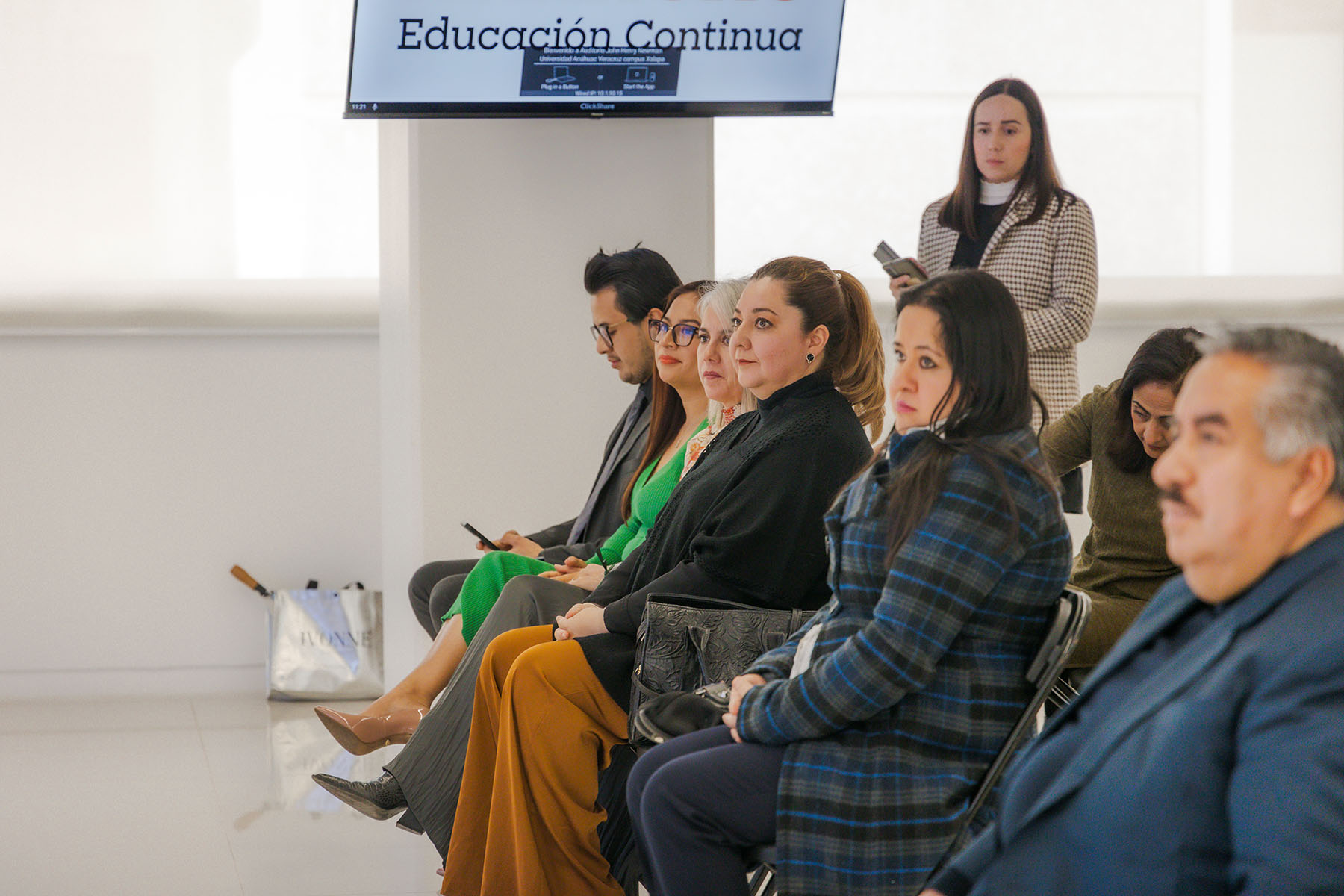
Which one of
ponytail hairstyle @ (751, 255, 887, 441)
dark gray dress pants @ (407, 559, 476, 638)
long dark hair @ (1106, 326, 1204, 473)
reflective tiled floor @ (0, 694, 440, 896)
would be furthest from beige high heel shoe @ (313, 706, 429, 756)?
long dark hair @ (1106, 326, 1204, 473)

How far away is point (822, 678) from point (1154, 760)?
635 millimetres

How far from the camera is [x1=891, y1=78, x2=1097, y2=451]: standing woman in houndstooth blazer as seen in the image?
370 cm

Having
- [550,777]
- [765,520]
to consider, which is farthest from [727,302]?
[550,777]

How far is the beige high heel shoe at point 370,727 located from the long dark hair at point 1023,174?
6.14 feet

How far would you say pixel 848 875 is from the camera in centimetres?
181

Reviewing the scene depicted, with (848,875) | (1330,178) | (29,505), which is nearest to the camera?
(848,875)

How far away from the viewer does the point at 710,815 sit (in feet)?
6.28

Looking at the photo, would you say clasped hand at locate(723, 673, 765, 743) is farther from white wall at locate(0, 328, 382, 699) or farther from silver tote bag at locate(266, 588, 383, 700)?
white wall at locate(0, 328, 382, 699)

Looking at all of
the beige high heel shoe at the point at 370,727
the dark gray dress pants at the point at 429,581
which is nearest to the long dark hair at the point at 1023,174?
the dark gray dress pants at the point at 429,581

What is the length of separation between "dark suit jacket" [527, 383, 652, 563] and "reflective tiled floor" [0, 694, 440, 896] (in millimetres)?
764

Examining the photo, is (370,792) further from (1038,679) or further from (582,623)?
(1038,679)

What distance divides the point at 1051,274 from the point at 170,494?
3.24 meters

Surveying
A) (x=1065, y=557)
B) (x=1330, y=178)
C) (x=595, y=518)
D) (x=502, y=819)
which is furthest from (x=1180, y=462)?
(x=1330, y=178)

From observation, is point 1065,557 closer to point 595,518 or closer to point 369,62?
point 595,518
